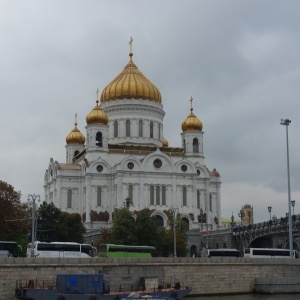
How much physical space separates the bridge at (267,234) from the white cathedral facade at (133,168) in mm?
9809

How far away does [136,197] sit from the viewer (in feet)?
300

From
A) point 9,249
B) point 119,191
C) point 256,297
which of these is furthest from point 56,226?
point 256,297

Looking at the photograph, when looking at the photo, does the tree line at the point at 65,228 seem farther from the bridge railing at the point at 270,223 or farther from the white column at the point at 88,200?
the white column at the point at 88,200

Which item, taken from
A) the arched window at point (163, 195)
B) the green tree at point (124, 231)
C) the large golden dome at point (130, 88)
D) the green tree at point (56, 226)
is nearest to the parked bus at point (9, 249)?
the green tree at point (124, 231)

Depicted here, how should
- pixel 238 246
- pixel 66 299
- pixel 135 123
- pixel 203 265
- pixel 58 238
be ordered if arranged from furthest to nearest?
pixel 135 123 < pixel 238 246 < pixel 58 238 < pixel 203 265 < pixel 66 299

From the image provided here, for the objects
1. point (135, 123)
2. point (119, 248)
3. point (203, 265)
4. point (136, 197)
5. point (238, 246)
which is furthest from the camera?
point (135, 123)

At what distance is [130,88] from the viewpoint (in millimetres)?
98812

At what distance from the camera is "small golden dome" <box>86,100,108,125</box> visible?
308 feet

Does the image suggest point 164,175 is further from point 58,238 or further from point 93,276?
point 93,276

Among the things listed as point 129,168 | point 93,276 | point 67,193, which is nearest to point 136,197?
point 129,168

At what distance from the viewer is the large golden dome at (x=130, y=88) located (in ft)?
324

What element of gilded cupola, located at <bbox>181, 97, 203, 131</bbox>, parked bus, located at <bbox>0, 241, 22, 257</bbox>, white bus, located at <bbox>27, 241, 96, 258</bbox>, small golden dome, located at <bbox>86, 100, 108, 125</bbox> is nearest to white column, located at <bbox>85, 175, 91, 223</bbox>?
small golden dome, located at <bbox>86, 100, 108, 125</bbox>

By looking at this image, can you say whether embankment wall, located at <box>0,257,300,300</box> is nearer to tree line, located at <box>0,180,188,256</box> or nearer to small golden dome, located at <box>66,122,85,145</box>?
tree line, located at <box>0,180,188,256</box>

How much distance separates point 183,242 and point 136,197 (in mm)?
16574
